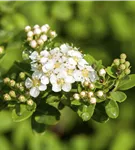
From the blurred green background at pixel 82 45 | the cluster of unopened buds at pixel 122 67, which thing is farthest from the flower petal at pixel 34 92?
the blurred green background at pixel 82 45

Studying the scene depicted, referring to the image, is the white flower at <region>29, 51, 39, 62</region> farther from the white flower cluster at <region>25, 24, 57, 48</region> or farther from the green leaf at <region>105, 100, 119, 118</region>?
the green leaf at <region>105, 100, 119, 118</region>

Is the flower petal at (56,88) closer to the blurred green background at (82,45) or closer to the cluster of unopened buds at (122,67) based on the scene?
the cluster of unopened buds at (122,67)

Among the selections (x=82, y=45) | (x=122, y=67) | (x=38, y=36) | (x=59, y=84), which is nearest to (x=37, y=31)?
(x=38, y=36)

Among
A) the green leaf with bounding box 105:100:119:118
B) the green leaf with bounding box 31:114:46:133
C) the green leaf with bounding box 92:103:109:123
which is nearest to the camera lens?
the green leaf with bounding box 105:100:119:118

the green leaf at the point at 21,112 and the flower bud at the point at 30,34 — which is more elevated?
the flower bud at the point at 30,34

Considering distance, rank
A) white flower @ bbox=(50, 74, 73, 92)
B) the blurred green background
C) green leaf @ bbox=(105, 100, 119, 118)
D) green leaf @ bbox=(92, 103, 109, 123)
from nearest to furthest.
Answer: white flower @ bbox=(50, 74, 73, 92) → green leaf @ bbox=(105, 100, 119, 118) → green leaf @ bbox=(92, 103, 109, 123) → the blurred green background

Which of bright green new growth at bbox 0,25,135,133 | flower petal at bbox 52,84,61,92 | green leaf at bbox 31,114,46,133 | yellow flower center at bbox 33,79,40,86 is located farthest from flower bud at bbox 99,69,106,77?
green leaf at bbox 31,114,46,133

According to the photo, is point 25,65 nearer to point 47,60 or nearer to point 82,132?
point 47,60

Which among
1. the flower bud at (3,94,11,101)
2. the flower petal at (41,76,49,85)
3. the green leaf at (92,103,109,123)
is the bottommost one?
the green leaf at (92,103,109,123)

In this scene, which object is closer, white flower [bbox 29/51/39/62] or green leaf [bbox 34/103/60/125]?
white flower [bbox 29/51/39/62]
